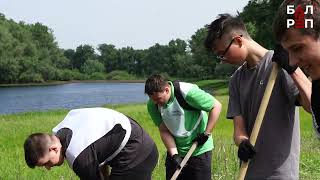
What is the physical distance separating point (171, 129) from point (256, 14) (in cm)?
4015

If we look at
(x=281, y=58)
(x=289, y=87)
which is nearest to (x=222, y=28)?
(x=281, y=58)

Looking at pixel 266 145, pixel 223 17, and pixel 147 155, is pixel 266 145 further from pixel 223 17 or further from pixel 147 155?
pixel 147 155

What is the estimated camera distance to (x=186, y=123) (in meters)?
4.78

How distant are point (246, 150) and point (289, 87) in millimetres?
468

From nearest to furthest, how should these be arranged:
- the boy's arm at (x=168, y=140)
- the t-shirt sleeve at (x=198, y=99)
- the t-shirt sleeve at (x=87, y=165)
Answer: the t-shirt sleeve at (x=87, y=165) < the t-shirt sleeve at (x=198, y=99) < the boy's arm at (x=168, y=140)

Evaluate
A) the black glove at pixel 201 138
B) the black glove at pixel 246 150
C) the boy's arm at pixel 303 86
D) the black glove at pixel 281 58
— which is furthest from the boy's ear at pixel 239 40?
the black glove at pixel 201 138

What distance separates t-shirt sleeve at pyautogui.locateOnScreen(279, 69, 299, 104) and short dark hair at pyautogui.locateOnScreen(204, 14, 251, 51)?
0.37m

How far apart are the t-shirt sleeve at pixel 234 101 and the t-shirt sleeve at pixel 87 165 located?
1009 mm

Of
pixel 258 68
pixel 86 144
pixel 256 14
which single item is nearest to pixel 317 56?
pixel 258 68

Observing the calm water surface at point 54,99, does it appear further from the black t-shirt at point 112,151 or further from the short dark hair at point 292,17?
the short dark hair at point 292,17

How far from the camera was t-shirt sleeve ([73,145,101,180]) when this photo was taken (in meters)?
3.63

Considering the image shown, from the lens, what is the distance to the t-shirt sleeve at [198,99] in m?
4.61

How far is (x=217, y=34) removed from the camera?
3.35m

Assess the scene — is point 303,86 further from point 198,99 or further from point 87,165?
point 198,99
